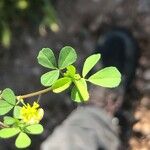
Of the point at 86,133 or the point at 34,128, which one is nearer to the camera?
the point at 34,128

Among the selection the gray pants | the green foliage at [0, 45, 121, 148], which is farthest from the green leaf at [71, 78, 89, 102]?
the gray pants

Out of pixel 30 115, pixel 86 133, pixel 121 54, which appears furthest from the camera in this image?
pixel 121 54

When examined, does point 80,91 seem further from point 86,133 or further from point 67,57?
point 86,133

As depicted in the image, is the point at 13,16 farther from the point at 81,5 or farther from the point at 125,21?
the point at 125,21

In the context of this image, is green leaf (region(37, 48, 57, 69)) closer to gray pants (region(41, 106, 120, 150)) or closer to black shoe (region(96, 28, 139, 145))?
gray pants (region(41, 106, 120, 150))

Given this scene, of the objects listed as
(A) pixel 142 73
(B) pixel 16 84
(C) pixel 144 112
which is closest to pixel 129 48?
(A) pixel 142 73

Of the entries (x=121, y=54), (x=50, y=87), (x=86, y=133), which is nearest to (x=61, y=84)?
(x=50, y=87)
